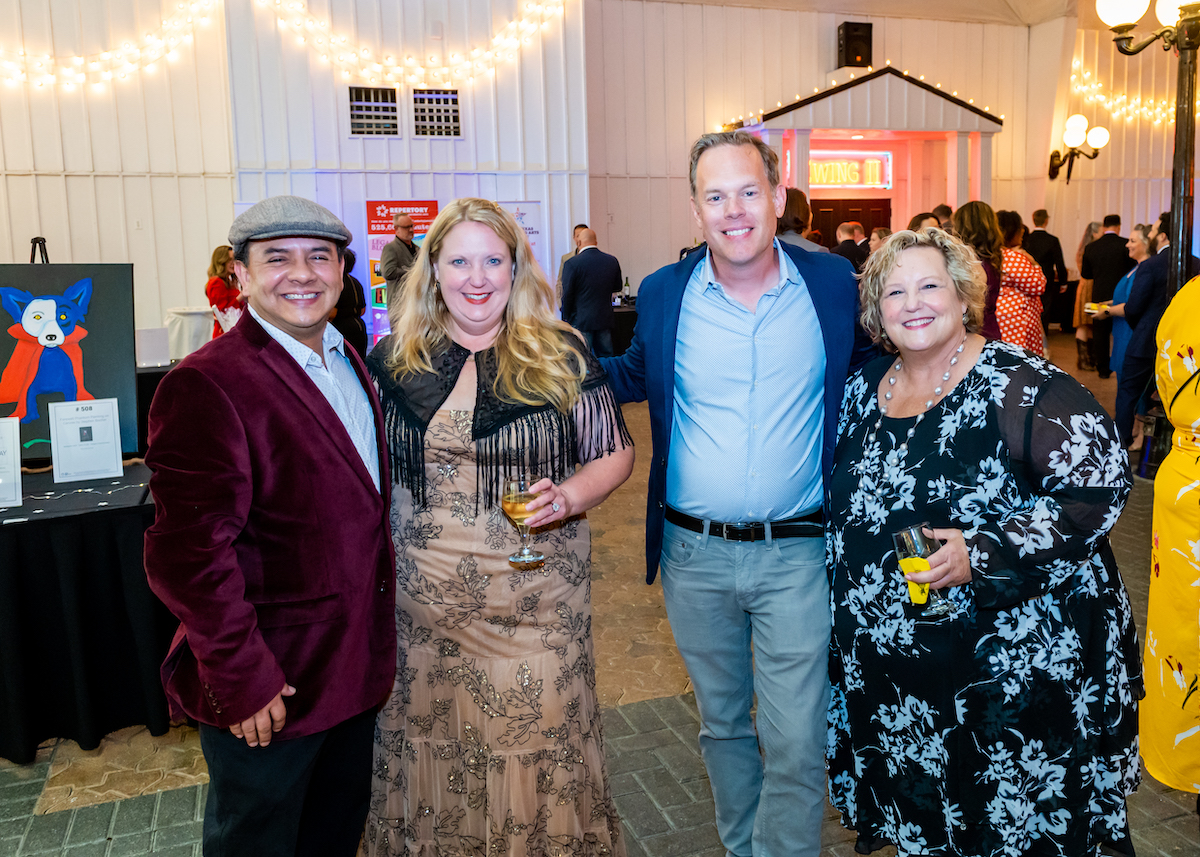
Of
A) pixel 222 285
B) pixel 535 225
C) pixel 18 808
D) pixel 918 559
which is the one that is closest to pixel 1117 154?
pixel 535 225

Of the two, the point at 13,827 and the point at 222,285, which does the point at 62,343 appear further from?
the point at 222,285

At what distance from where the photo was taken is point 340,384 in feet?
6.94

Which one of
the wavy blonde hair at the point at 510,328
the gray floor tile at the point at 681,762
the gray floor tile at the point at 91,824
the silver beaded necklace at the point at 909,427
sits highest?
the wavy blonde hair at the point at 510,328

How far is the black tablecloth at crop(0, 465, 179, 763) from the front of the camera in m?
3.13

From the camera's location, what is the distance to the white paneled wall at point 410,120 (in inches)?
406

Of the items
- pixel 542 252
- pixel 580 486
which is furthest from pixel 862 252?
pixel 580 486

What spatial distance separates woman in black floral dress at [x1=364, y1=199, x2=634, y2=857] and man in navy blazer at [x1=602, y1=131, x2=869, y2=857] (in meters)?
0.26

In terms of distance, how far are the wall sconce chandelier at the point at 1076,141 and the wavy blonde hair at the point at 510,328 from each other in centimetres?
1472

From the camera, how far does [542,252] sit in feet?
37.9

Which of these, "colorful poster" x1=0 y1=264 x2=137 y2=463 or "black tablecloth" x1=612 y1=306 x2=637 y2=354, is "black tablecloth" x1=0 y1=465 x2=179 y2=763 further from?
"black tablecloth" x1=612 y1=306 x2=637 y2=354

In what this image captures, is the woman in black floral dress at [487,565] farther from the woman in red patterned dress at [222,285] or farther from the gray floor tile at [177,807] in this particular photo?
the woman in red patterned dress at [222,285]

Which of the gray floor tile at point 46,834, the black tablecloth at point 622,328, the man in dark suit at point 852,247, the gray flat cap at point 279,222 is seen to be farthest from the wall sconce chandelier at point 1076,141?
the gray floor tile at point 46,834

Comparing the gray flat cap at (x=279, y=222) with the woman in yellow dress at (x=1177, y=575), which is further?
the woman in yellow dress at (x=1177, y=575)

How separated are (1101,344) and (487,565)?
11273 millimetres
